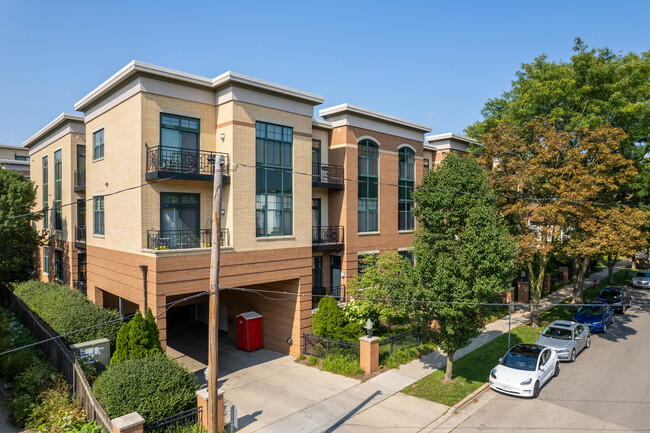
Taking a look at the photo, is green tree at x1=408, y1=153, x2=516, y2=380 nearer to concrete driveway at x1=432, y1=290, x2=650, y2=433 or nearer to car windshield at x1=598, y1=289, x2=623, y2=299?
concrete driveway at x1=432, y1=290, x2=650, y2=433

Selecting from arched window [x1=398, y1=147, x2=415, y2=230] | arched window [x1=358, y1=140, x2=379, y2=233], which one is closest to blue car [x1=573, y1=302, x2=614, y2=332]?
arched window [x1=398, y1=147, x2=415, y2=230]

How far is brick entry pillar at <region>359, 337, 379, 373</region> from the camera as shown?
1723 cm

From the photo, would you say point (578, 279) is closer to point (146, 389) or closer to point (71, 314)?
point (146, 389)

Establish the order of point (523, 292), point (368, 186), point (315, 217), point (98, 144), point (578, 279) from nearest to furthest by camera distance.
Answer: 1. point (98, 144)
2. point (315, 217)
3. point (368, 186)
4. point (578, 279)
5. point (523, 292)

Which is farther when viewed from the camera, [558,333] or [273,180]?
[558,333]

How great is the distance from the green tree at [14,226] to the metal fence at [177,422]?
1860cm

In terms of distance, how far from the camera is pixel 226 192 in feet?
58.2

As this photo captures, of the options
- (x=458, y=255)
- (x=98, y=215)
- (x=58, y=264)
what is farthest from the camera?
(x=58, y=264)

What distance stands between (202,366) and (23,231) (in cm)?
1565

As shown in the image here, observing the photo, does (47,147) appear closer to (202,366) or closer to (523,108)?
(202,366)

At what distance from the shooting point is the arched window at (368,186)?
80.1 ft

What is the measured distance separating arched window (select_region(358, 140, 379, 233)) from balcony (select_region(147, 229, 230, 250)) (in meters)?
9.50

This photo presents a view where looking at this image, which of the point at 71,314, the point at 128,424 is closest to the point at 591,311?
the point at 128,424

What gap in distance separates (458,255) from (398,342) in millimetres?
6436
